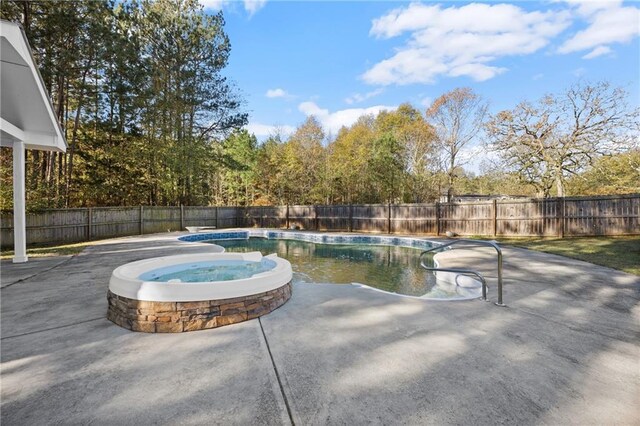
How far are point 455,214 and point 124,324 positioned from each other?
1271 cm

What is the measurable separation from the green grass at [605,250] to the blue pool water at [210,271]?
22.7ft

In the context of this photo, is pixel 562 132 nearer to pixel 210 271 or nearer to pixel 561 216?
pixel 561 216

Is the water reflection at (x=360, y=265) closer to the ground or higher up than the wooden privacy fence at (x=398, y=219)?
closer to the ground

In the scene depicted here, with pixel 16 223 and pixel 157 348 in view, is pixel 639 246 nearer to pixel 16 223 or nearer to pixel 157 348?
pixel 157 348

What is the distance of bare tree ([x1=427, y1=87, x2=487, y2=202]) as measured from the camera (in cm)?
1925

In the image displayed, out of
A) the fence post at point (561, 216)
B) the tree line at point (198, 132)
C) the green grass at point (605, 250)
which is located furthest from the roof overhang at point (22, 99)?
the fence post at point (561, 216)

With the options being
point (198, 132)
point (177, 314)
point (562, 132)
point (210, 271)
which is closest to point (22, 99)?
point (210, 271)

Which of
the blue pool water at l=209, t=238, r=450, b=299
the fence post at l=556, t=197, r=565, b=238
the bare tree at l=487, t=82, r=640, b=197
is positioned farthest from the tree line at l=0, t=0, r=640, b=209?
the blue pool water at l=209, t=238, r=450, b=299

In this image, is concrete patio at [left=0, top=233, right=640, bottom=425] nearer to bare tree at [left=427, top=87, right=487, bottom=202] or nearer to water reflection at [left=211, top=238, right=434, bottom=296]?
water reflection at [left=211, top=238, right=434, bottom=296]

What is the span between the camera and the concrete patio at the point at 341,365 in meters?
1.75

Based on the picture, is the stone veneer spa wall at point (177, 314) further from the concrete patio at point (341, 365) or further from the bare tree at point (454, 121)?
the bare tree at point (454, 121)

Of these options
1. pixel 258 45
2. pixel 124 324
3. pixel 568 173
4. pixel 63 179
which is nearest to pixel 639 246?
pixel 568 173

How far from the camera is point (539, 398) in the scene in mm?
1868

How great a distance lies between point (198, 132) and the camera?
57.2 feet
